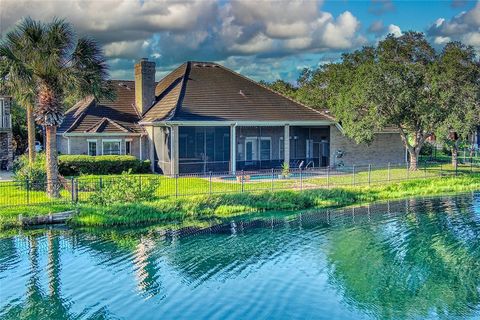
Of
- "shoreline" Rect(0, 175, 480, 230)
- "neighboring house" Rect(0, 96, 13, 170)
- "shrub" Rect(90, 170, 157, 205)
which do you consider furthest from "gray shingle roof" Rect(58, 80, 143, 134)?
"shoreline" Rect(0, 175, 480, 230)

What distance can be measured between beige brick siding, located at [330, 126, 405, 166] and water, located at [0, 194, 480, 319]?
16.4 m

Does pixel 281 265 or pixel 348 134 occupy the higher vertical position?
pixel 348 134

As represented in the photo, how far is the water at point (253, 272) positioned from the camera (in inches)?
520

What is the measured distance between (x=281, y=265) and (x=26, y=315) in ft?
24.6

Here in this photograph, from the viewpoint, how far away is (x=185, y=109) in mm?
34188

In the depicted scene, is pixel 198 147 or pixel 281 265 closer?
pixel 281 265

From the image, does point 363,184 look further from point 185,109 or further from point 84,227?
point 84,227

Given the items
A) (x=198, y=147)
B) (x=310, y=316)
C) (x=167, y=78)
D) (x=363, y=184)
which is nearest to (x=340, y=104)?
(x=363, y=184)

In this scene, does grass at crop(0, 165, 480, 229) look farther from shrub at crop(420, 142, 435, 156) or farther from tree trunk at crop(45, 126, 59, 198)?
shrub at crop(420, 142, 435, 156)

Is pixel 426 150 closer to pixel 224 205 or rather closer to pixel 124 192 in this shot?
pixel 224 205

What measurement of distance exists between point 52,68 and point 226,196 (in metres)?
9.70

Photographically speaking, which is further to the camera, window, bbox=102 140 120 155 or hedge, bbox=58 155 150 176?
window, bbox=102 140 120 155

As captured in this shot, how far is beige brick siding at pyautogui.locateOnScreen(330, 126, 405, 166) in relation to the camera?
39562 millimetres

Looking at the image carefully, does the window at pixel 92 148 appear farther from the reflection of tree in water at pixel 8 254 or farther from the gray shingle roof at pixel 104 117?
the reflection of tree in water at pixel 8 254
